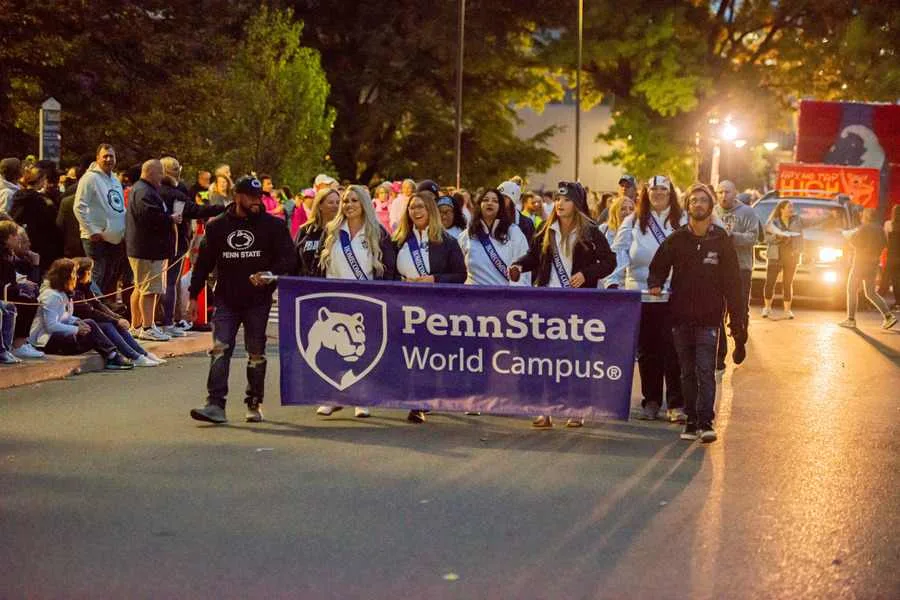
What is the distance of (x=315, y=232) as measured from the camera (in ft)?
38.1

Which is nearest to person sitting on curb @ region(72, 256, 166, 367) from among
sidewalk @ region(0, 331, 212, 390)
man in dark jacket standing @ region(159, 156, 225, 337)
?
sidewalk @ region(0, 331, 212, 390)

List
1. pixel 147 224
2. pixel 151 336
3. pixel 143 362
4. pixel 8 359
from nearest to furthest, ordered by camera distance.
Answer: pixel 8 359 < pixel 143 362 < pixel 147 224 < pixel 151 336

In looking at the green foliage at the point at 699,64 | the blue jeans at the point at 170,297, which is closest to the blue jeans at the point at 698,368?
the blue jeans at the point at 170,297

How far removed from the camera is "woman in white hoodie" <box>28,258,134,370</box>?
44.3ft

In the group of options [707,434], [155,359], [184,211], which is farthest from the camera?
[184,211]

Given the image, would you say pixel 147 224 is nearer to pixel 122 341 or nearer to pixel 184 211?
pixel 184 211

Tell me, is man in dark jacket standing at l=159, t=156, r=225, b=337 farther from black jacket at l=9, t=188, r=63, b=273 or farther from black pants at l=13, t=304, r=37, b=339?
black pants at l=13, t=304, r=37, b=339

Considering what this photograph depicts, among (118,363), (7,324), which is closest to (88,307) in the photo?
(118,363)

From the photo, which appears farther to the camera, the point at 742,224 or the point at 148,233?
the point at 742,224

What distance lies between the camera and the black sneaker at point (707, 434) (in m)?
10.3

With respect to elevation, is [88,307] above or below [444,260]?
below

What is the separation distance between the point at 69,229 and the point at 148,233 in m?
1.07

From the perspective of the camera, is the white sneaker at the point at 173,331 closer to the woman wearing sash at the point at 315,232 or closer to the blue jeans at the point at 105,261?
the blue jeans at the point at 105,261

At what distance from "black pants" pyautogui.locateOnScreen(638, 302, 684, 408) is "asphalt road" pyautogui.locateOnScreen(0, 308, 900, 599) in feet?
1.40
